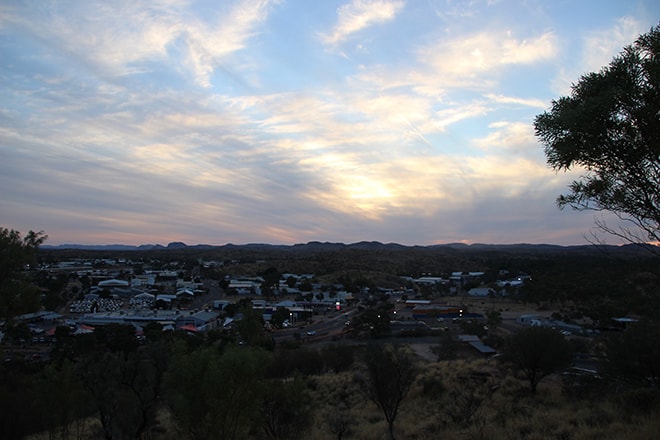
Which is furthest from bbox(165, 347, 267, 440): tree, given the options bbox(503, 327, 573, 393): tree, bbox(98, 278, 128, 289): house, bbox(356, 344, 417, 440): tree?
bbox(98, 278, 128, 289): house

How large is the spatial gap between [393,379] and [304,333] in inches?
1365

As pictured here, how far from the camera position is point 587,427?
1034cm

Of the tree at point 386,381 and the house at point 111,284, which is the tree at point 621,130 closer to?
the tree at point 386,381

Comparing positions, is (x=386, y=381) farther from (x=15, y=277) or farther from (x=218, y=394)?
(x=15, y=277)

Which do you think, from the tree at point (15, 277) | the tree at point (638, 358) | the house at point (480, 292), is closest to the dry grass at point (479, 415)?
the tree at point (638, 358)

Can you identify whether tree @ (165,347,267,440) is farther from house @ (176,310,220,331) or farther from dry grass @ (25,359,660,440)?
house @ (176,310,220,331)

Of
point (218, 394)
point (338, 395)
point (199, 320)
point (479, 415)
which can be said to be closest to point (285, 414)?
point (218, 394)

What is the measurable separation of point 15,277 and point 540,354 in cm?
1929

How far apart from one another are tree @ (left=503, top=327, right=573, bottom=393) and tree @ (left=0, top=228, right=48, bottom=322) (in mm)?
18408

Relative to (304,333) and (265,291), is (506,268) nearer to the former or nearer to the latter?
(265,291)

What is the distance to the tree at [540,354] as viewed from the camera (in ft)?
60.8

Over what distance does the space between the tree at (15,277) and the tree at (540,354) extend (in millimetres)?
18408

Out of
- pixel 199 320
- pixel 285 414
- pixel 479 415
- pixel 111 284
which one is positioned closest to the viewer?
pixel 479 415

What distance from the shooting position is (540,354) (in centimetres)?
1861
